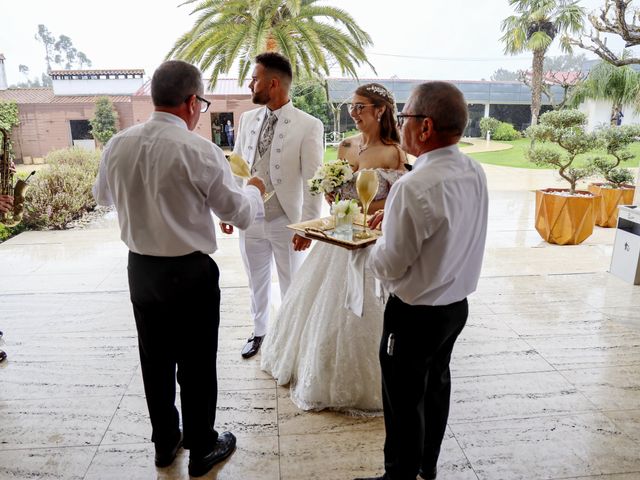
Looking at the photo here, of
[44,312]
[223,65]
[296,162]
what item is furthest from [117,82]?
[296,162]

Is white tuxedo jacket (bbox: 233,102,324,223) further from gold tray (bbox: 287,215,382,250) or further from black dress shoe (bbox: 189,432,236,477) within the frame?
black dress shoe (bbox: 189,432,236,477)

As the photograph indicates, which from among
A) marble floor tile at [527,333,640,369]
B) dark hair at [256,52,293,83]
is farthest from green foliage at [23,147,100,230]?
marble floor tile at [527,333,640,369]

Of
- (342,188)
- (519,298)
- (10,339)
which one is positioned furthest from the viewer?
(519,298)

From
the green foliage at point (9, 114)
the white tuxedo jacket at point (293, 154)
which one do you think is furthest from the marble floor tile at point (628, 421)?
the green foliage at point (9, 114)

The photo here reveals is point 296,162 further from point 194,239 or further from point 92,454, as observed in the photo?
point 92,454

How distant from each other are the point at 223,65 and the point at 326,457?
5547 mm

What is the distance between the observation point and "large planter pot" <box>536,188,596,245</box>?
600 centimetres

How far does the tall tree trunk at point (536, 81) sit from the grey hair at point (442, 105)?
1210 centimetres

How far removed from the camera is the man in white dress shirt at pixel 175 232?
1.71 metres

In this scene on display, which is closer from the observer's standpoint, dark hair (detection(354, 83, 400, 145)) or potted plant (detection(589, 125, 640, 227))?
dark hair (detection(354, 83, 400, 145))

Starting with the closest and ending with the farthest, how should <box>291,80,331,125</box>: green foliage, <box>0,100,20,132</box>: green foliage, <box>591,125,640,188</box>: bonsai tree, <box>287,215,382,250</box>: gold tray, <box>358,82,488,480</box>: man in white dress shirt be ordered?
<box>358,82,488,480</box>: man in white dress shirt → <box>287,215,382,250</box>: gold tray → <box>591,125,640,188</box>: bonsai tree → <box>0,100,20,132</box>: green foliage → <box>291,80,331,125</box>: green foliage

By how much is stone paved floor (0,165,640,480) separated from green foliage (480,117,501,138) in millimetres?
13453

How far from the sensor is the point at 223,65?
645 centimetres

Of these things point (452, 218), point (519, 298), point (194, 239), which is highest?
point (452, 218)
